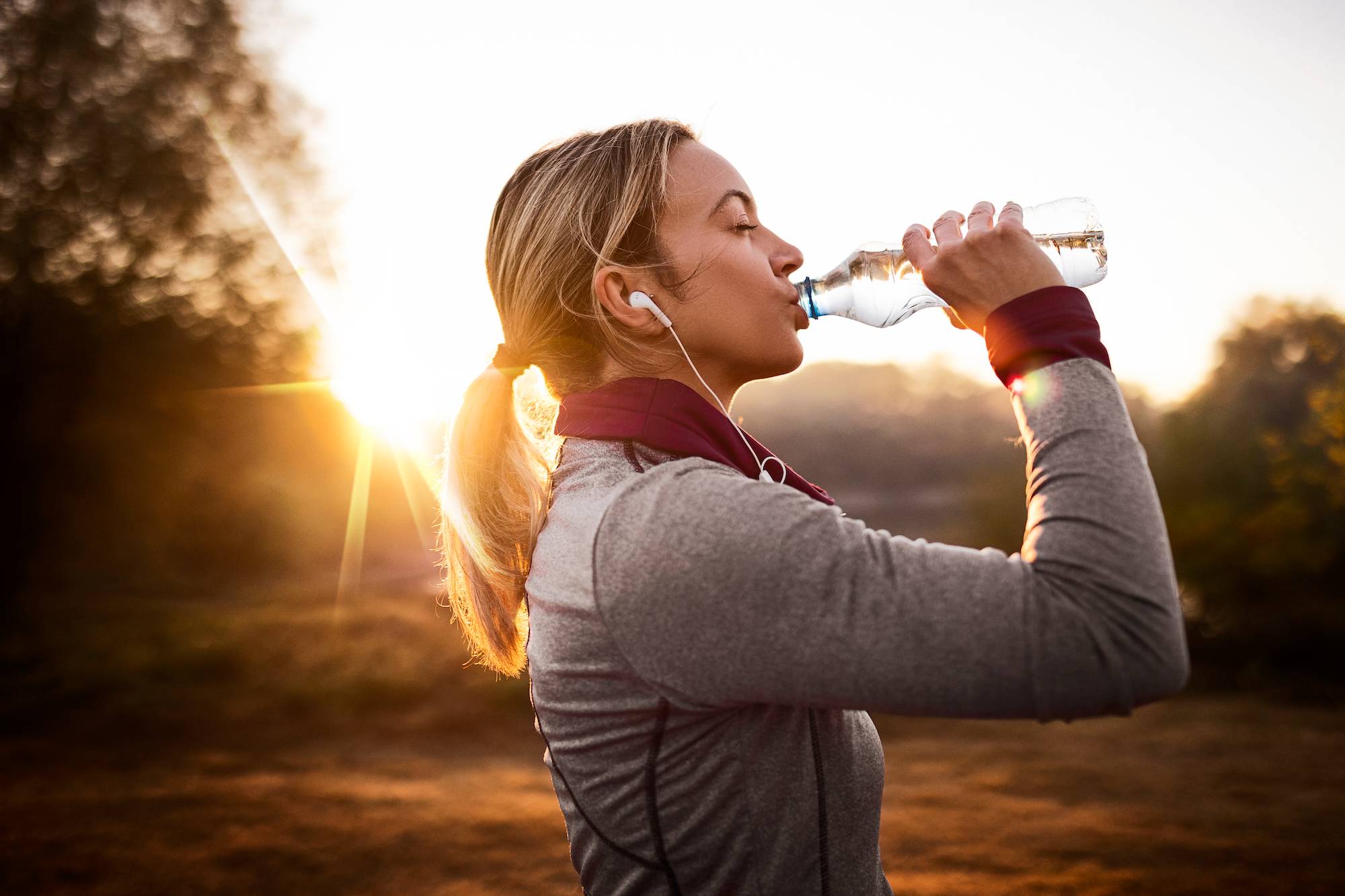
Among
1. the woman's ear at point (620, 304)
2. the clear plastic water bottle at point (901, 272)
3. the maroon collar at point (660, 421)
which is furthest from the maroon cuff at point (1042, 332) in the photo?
the clear plastic water bottle at point (901, 272)

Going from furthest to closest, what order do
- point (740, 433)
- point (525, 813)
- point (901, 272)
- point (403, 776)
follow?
point (403, 776) < point (525, 813) < point (901, 272) < point (740, 433)

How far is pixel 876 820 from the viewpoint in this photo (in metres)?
1.30

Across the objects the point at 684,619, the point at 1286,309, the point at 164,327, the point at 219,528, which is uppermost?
the point at 1286,309

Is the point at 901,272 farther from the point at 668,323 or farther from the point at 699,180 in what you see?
the point at 668,323

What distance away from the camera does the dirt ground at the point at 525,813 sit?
490 cm

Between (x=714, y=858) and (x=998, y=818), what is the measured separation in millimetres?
5231

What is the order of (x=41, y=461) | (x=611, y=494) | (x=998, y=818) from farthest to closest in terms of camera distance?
1. (x=41, y=461)
2. (x=998, y=818)
3. (x=611, y=494)

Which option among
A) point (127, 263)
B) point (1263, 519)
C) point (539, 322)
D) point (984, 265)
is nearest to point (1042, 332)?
point (984, 265)

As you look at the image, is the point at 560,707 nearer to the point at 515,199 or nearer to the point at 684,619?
the point at 684,619

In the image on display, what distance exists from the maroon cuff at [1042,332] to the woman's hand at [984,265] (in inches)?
1.1

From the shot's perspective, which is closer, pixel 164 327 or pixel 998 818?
pixel 998 818

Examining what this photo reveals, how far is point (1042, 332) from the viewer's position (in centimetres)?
108

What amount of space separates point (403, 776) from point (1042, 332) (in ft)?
21.8

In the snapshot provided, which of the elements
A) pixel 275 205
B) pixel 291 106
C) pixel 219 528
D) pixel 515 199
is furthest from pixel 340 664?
pixel 515 199
